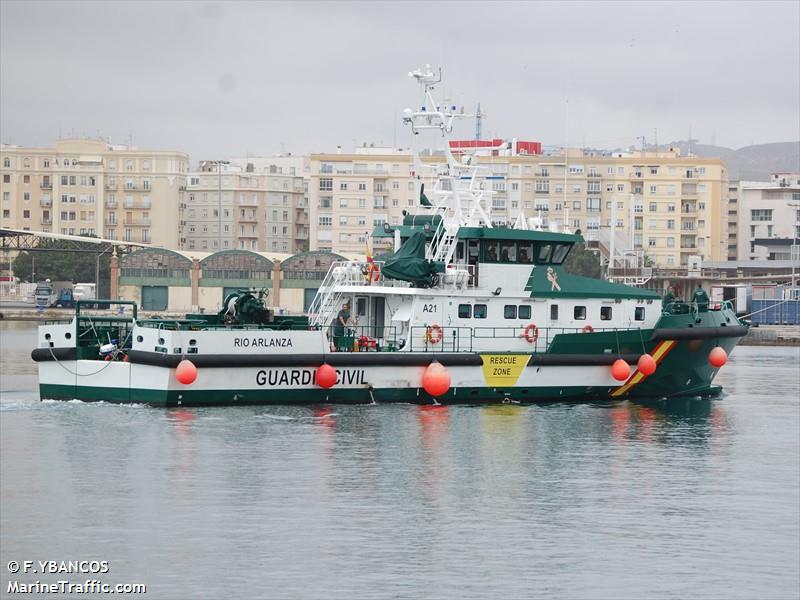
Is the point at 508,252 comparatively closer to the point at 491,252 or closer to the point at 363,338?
the point at 491,252

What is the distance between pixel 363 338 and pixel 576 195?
73012mm

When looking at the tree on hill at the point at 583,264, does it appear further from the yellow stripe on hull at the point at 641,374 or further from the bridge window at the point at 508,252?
the bridge window at the point at 508,252

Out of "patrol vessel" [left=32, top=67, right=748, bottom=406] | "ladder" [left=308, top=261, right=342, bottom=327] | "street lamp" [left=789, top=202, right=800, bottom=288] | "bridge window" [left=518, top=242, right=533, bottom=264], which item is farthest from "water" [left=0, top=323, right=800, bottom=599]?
"street lamp" [left=789, top=202, right=800, bottom=288]

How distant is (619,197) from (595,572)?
8730cm

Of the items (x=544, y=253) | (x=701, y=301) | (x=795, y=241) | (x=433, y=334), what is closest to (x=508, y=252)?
(x=544, y=253)

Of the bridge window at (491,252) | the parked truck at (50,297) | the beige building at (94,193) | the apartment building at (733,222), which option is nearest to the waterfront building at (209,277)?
the parked truck at (50,297)

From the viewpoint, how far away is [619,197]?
355 ft

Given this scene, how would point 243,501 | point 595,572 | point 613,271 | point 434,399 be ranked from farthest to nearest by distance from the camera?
point 613,271, point 434,399, point 243,501, point 595,572

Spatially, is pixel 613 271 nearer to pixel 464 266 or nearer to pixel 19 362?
pixel 19 362

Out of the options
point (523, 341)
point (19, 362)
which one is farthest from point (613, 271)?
point (523, 341)

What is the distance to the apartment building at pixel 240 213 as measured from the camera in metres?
121

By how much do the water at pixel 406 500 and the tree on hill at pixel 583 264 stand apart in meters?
52.0

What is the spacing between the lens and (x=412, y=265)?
3794 cm

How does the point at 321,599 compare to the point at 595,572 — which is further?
the point at 595,572
